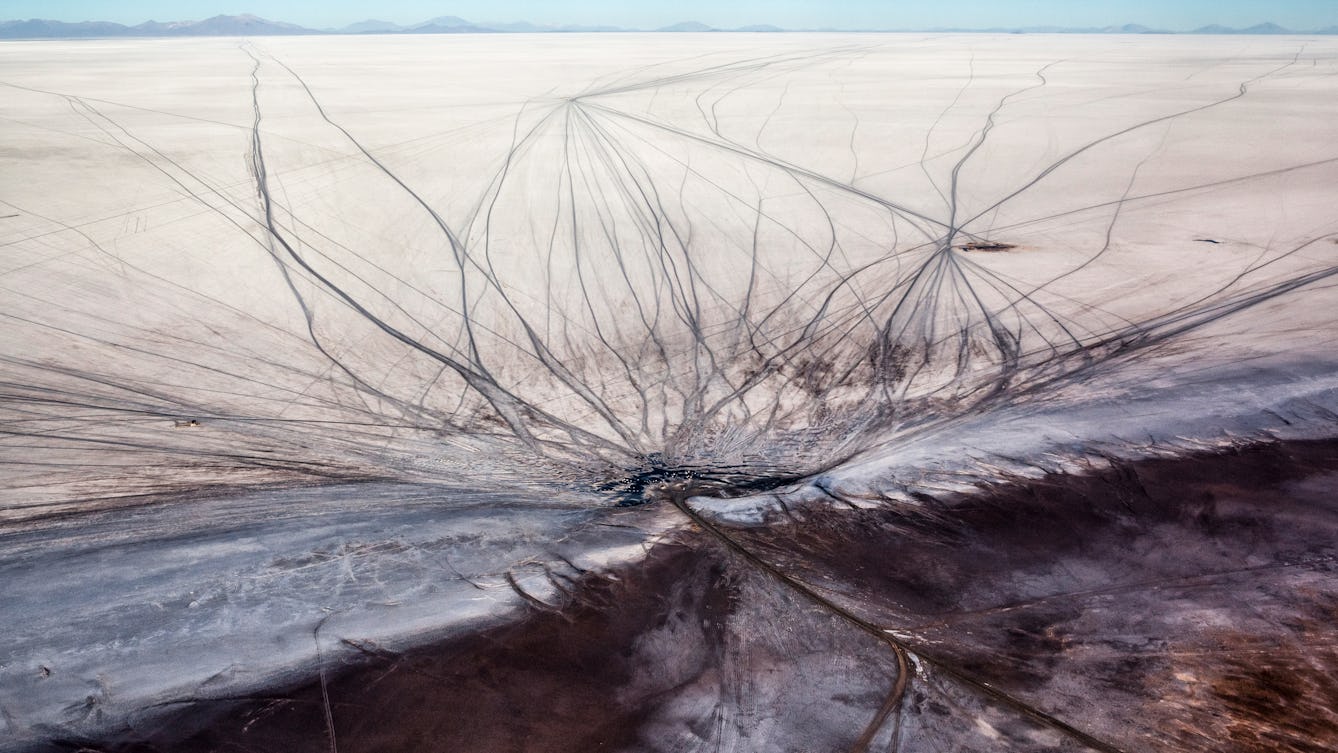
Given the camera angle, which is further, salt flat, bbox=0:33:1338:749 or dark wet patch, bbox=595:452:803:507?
dark wet patch, bbox=595:452:803:507

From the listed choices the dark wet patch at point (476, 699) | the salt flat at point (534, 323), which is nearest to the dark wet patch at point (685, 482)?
the salt flat at point (534, 323)

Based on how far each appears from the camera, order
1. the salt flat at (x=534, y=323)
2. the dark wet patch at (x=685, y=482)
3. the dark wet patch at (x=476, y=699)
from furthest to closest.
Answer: the dark wet patch at (x=685, y=482)
the salt flat at (x=534, y=323)
the dark wet patch at (x=476, y=699)

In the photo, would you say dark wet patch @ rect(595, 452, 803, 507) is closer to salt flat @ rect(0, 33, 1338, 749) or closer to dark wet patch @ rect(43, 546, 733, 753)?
salt flat @ rect(0, 33, 1338, 749)

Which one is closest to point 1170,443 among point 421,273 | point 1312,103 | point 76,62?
point 421,273

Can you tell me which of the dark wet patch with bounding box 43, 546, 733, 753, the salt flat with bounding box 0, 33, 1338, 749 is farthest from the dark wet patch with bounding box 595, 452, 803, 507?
the dark wet patch with bounding box 43, 546, 733, 753

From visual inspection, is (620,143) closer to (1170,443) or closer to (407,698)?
(1170,443)

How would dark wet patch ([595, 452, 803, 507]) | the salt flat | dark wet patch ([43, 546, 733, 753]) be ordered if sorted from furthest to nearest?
dark wet patch ([595, 452, 803, 507]) < the salt flat < dark wet patch ([43, 546, 733, 753])

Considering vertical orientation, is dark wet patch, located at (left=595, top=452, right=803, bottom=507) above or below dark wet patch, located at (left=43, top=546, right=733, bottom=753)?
above

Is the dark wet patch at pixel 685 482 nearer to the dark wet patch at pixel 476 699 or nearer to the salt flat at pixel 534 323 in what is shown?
the salt flat at pixel 534 323

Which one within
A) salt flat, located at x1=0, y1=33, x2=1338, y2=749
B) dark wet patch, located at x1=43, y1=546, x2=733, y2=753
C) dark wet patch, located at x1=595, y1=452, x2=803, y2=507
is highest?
salt flat, located at x1=0, y1=33, x2=1338, y2=749

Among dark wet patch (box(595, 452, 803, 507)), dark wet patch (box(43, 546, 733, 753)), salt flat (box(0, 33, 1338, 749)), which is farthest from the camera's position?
dark wet patch (box(595, 452, 803, 507))
